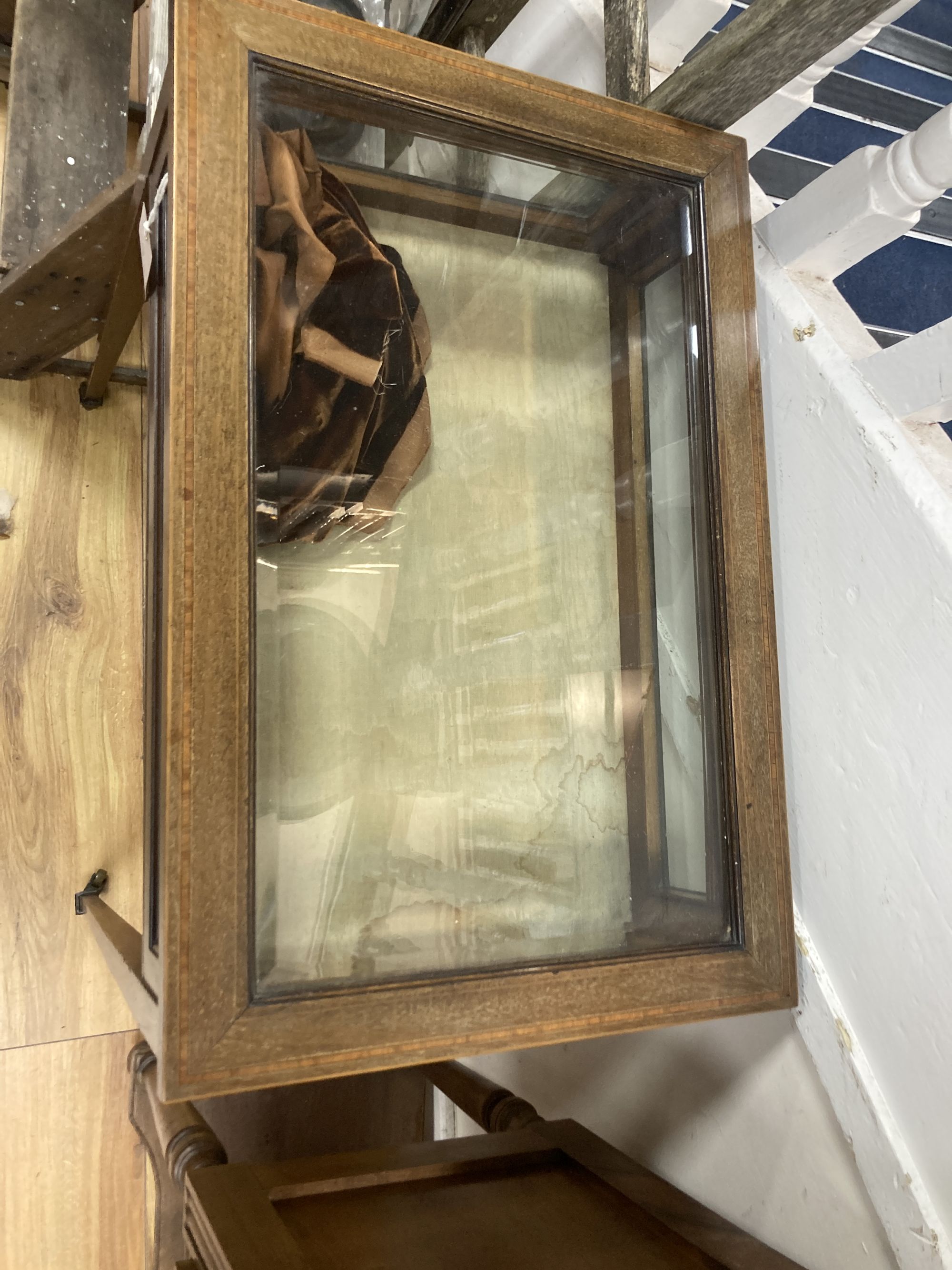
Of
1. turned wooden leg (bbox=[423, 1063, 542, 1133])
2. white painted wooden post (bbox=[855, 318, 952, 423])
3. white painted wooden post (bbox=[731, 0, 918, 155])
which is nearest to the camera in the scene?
white painted wooden post (bbox=[855, 318, 952, 423])

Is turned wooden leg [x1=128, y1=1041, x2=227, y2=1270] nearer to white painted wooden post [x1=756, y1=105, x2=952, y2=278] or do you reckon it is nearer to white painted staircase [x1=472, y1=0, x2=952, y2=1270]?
white painted staircase [x1=472, y1=0, x2=952, y2=1270]

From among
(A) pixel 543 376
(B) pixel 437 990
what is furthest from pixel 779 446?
(B) pixel 437 990

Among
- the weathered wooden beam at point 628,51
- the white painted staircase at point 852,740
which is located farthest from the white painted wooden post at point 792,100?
the weathered wooden beam at point 628,51

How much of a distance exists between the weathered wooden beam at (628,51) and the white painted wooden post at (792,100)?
0.36ft

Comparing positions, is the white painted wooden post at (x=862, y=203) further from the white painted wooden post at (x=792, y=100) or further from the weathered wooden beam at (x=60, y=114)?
the weathered wooden beam at (x=60, y=114)

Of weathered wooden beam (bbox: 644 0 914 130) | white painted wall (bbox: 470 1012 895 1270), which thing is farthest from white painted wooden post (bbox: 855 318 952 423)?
white painted wall (bbox: 470 1012 895 1270)

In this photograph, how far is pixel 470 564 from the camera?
0.83 metres

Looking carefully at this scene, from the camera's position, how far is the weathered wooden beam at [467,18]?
117cm

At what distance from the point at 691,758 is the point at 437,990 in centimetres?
33

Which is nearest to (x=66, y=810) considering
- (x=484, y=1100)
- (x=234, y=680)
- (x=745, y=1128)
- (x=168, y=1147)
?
(x=168, y=1147)

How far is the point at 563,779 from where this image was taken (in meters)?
0.84

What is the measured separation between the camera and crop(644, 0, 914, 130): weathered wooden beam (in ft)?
2.36

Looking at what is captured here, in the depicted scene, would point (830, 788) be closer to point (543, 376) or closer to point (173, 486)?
point (543, 376)

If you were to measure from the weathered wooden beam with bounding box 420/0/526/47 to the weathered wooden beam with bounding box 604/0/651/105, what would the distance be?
25cm
